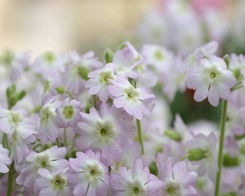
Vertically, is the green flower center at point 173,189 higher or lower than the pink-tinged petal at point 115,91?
lower

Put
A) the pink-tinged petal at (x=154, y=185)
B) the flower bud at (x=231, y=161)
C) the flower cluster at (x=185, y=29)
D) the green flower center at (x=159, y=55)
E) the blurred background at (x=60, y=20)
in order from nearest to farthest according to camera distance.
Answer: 1. the pink-tinged petal at (x=154, y=185)
2. the flower bud at (x=231, y=161)
3. the green flower center at (x=159, y=55)
4. the flower cluster at (x=185, y=29)
5. the blurred background at (x=60, y=20)

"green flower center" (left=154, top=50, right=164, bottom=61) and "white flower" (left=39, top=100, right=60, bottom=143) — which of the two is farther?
"green flower center" (left=154, top=50, right=164, bottom=61)

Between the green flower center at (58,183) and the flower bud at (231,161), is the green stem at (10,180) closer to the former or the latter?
the green flower center at (58,183)

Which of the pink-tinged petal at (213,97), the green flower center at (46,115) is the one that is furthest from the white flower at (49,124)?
the pink-tinged petal at (213,97)

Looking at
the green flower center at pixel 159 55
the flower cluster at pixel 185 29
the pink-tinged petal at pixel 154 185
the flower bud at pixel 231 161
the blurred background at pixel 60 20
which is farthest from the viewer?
the blurred background at pixel 60 20

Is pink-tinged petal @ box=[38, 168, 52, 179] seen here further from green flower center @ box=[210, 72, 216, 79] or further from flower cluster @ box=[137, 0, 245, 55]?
flower cluster @ box=[137, 0, 245, 55]

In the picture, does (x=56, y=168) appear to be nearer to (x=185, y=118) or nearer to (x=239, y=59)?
(x=239, y=59)

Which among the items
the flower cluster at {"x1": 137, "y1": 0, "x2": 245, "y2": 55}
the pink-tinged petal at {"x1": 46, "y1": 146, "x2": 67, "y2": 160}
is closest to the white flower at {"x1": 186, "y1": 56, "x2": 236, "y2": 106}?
the pink-tinged petal at {"x1": 46, "y1": 146, "x2": 67, "y2": 160}
